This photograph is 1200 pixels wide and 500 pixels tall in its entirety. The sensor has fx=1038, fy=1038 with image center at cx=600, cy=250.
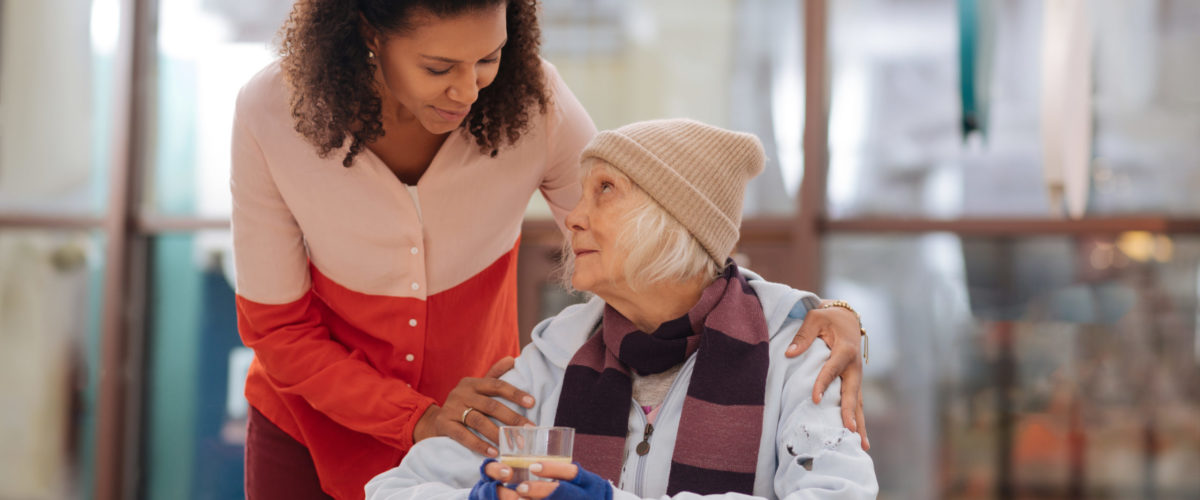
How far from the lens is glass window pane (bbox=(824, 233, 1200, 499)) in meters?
4.13

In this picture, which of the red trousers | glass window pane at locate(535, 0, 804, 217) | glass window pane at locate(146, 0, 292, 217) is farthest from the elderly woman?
glass window pane at locate(146, 0, 292, 217)

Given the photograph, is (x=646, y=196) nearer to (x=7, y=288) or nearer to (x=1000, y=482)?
(x=1000, y=482)

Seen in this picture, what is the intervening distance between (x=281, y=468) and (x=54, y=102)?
373cm

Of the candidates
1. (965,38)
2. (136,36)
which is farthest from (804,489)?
(136,36)

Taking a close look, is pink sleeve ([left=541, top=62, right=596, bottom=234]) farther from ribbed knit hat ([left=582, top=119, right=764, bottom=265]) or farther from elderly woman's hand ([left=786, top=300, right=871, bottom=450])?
elderly woman's hand ([left=786, top=300, right=871, bottom=450])

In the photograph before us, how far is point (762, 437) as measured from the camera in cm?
166

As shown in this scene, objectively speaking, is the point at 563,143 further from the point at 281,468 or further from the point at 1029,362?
the point at 1029,362

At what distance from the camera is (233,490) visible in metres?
4.94

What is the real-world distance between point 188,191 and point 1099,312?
161 inches

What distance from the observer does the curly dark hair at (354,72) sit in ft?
5.77

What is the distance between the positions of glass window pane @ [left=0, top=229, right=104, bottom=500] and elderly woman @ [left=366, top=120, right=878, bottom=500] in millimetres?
3913

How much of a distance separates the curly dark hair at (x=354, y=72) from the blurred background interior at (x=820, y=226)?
2.53 metres

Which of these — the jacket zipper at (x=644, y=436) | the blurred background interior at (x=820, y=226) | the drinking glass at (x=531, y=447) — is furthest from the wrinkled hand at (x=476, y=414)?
the blurred background interior at (x=820, y=226)

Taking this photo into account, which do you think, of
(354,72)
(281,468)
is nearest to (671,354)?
(354,72)
